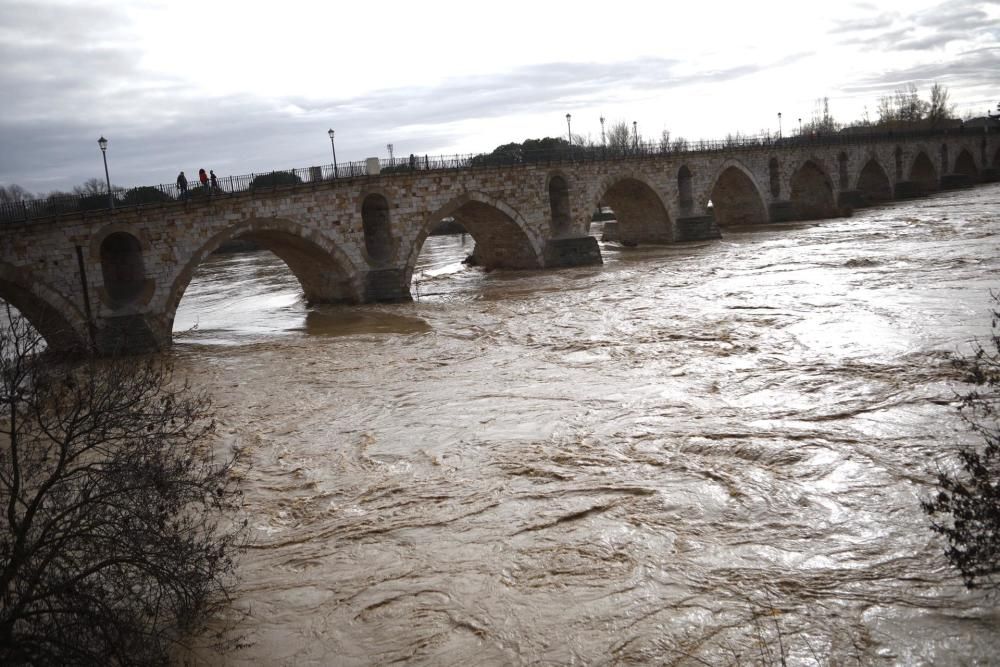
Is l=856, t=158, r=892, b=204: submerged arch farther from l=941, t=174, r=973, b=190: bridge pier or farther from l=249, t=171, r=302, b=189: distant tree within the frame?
l=249, t=171, r=302, b=189: distant tree

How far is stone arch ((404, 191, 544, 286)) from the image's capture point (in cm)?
2800

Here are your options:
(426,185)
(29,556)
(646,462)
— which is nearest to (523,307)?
(426,185)

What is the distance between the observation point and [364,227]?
2542 centimetres

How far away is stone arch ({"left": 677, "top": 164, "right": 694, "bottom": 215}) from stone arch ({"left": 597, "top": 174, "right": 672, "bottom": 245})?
1332 mm

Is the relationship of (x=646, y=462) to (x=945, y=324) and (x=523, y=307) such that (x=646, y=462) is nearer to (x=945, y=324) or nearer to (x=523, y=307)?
(x=945, y=324)

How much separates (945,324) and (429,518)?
1057cm

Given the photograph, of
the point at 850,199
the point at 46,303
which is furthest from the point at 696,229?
the point at 46,303

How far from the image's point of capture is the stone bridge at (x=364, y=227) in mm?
17906

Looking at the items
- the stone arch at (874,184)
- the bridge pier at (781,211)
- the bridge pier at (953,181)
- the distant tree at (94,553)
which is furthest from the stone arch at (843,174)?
the distant tree at (94,553)

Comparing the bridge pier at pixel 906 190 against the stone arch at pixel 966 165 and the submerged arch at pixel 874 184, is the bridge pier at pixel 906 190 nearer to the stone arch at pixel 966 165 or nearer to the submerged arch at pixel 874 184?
the submerged arch at pixel 874 184

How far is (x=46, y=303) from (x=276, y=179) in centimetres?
751

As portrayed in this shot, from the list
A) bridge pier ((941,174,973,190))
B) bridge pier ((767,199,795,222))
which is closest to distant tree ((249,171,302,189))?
bridge pier ((767,199,795,222))

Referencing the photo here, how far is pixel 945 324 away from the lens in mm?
14500

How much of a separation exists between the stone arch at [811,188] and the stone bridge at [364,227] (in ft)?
6.92
